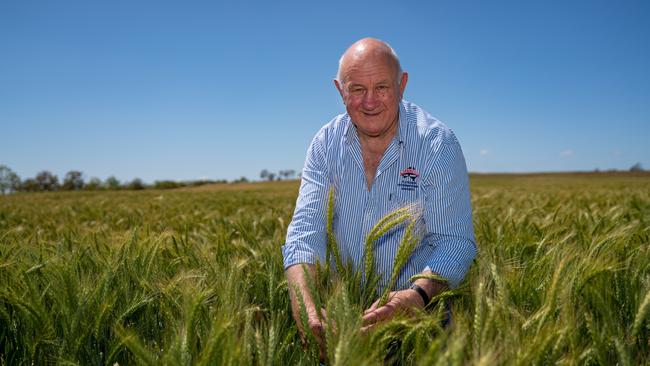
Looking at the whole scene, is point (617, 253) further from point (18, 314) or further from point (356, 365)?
point (18, 314)

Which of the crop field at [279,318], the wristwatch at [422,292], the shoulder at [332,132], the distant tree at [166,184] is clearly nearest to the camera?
the crop field at [279,318]

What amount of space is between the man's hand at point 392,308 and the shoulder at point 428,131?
0.88 m

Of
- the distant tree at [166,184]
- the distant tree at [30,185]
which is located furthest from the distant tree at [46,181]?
the distant tree at [166,184]

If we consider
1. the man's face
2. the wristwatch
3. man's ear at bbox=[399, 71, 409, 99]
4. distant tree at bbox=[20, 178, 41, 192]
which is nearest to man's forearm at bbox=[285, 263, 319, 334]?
the wristwatch

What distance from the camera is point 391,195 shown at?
235cm

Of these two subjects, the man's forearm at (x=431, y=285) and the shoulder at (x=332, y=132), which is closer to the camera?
the man's forearm at (x=431, y=285)

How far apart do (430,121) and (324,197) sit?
0.73 metres

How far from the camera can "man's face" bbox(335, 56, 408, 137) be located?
2.24 metres

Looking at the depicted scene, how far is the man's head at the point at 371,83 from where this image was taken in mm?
2246

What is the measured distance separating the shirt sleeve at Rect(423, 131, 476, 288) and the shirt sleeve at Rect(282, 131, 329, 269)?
526 millimetres

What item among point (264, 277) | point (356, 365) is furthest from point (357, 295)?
point (356, 365)

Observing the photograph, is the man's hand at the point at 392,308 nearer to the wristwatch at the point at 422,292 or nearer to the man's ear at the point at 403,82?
the wristwatch at the point at 422,292

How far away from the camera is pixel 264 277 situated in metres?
2.04

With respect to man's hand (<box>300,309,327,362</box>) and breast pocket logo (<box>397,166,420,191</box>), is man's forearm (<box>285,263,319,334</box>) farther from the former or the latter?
breast pocket logo (<box>397,166,420,191</box>)
